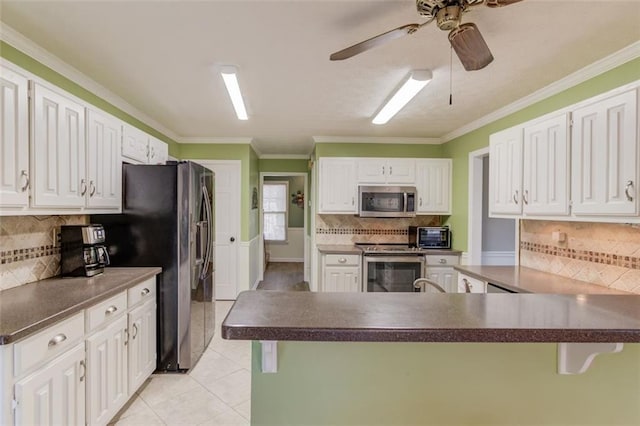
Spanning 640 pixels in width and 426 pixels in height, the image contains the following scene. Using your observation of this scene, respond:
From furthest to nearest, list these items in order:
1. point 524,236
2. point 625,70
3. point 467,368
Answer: point 524,236 < point 625,70 < point 467,368

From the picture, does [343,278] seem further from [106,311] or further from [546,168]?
[106,311]

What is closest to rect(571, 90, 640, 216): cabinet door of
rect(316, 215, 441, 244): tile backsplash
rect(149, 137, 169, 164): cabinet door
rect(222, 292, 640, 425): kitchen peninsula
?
rect(222, 292, 640, 425): kitchen peninsula

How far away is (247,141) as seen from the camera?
194 inches

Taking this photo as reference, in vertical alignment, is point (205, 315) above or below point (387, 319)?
below

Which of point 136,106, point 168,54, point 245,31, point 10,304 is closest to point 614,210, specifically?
point 245,31

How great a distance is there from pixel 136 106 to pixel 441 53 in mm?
3020

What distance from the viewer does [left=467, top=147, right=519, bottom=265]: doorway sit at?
4016 millimetres

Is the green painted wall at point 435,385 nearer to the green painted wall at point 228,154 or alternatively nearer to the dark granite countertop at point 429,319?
the dark granite countertop at point 429,319

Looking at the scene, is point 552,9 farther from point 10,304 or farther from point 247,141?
point 247,141

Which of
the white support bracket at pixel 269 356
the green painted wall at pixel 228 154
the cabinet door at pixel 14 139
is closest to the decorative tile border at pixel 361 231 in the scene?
→ the green painted wall at pixel 228 154

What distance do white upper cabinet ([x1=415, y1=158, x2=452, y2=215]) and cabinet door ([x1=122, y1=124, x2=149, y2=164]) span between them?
3.37m

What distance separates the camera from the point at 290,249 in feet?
29.5

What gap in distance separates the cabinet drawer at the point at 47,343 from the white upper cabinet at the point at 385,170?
3.53 m

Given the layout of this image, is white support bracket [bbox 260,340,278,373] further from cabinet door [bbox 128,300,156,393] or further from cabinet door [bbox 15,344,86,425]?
cabinet door [bbox 128,300,156,393]
